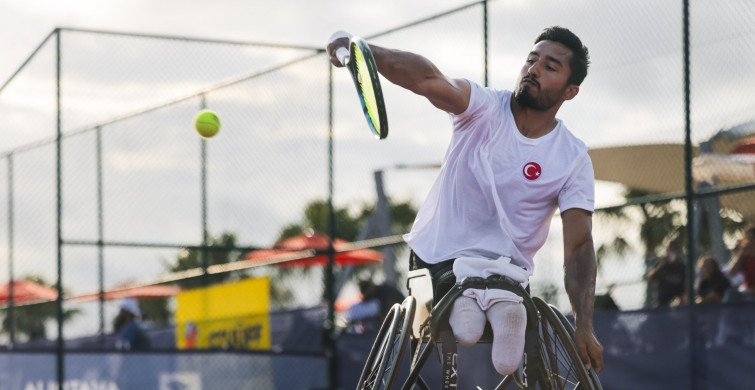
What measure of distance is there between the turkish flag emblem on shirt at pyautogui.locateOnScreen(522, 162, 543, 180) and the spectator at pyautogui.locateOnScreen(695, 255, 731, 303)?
12.5 feet

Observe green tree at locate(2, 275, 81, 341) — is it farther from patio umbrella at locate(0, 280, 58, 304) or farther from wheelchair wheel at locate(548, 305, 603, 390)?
wheelchair wheel at locate(548, 305, 603, 390)

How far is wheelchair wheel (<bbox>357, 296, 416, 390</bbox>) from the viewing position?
4.08 metres

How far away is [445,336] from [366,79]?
0.90 metres

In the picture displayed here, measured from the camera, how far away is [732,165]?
7.57m

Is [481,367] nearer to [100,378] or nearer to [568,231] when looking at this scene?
[100,378]

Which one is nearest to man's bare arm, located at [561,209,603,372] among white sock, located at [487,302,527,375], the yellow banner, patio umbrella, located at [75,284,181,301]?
white sock, located at [487,302,527,375]

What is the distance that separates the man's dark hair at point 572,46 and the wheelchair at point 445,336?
2.74 ft

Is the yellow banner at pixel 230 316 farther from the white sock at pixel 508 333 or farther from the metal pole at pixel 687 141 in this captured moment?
the white sock at pixel 508 333

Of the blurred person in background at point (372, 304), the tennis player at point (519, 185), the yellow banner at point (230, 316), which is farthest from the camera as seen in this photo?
the blurred person in background at point (372, 304)

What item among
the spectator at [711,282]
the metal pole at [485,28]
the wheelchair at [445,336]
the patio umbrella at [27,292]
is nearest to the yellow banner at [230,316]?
the metal pole at [485,28]

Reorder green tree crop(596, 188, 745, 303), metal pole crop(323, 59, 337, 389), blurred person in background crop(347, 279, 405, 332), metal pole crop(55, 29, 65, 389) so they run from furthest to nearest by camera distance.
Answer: blurred person in background crop(347, 279, 405, 332) → metal pole crop(323, 59, 337, 389) → metal pole crop(55, 29, 65, 389) → green tree crop(596, 188, 745, 303)

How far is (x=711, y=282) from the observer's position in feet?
25.8

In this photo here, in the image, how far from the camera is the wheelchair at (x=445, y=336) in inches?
159

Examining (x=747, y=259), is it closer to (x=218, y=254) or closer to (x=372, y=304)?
(x=372, y=304)
